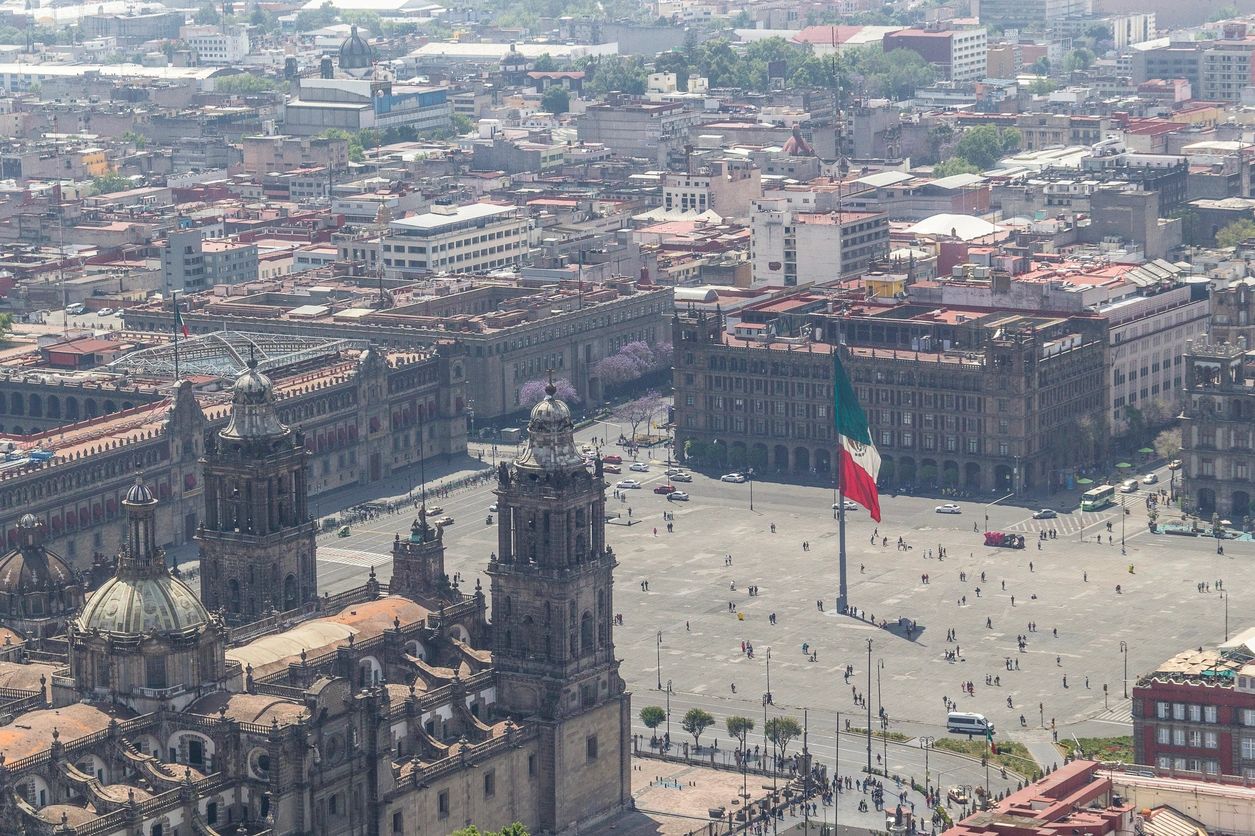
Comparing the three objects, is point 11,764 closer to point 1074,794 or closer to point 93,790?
point 93,790

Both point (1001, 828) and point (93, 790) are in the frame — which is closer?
point (1001, 828)

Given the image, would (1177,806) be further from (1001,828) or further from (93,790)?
(93,790)

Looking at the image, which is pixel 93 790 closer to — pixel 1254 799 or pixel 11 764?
pixel 11 764

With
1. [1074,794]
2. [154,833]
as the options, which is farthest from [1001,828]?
[154,833]

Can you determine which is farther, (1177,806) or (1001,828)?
(1177,806)

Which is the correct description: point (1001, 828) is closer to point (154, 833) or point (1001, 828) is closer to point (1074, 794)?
point (1074, 794)

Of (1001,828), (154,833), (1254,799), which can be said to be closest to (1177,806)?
(1254,799)
